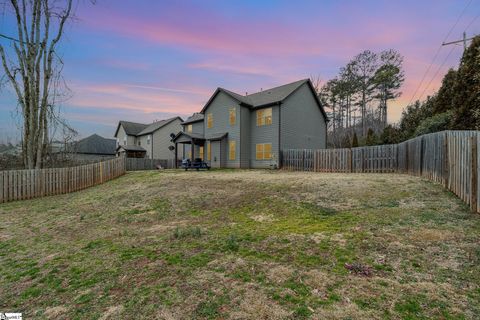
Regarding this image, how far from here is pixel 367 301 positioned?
8.41ft

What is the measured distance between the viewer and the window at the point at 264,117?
19047 mm

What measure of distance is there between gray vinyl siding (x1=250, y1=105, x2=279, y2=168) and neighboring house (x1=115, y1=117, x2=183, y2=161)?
50.8 ft

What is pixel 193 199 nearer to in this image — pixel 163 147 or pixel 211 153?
pixel 211 153

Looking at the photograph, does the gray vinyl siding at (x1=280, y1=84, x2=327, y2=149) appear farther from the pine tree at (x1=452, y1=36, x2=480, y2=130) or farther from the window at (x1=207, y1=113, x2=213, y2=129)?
the pine tree at (x1=452, y1=36, x2=480, y2=130)

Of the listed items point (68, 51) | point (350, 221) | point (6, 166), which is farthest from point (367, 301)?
point (6, 166)

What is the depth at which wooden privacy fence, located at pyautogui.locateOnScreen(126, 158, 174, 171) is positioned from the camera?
1021 inches

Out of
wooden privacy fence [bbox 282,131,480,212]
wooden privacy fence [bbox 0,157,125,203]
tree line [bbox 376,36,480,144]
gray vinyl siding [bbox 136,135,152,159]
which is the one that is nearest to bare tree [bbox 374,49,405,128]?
tree line [bbox 376,36,480,144]

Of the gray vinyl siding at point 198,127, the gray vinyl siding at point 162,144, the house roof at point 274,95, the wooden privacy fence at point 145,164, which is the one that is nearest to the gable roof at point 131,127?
the gray vinyl siding at point 162,144

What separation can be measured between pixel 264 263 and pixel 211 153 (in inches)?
727

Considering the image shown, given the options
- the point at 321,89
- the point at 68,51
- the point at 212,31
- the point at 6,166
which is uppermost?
the point at 321,89

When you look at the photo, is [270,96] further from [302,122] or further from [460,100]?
[460,100]

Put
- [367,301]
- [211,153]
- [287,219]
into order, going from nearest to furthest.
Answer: [367,301], [287,219], [211,153]

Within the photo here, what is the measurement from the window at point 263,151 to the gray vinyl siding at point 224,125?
1.67m

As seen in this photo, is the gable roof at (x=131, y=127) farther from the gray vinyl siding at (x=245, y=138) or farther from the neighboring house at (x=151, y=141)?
the gray vinyl siding at (x=245, y=138)
